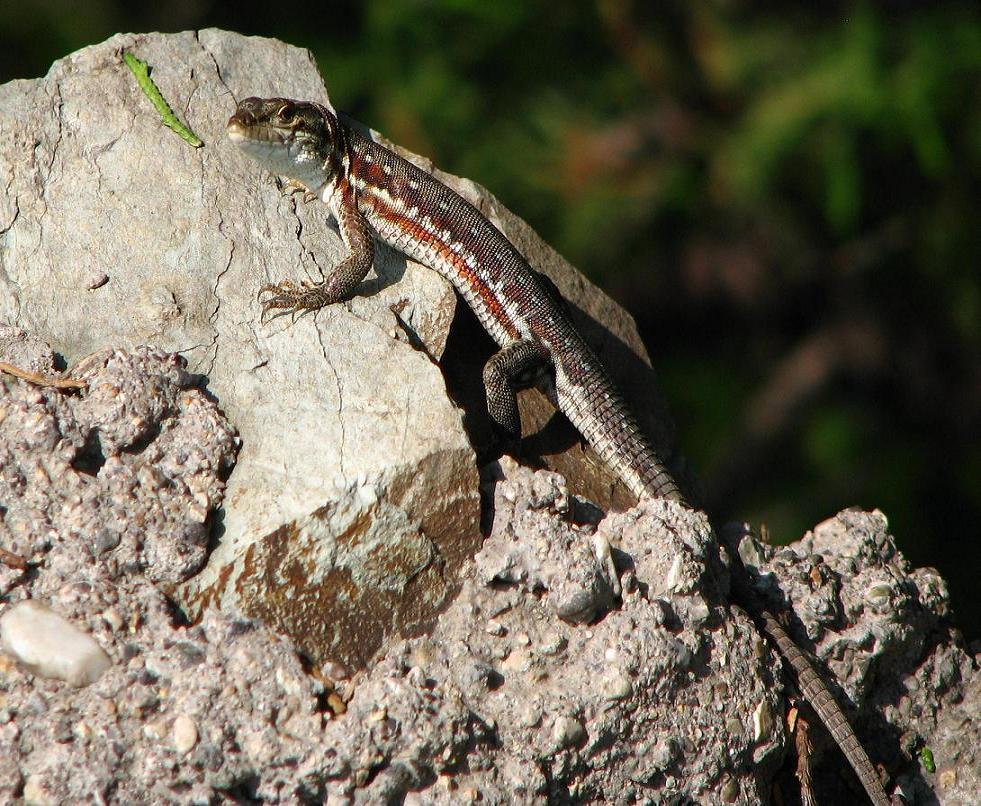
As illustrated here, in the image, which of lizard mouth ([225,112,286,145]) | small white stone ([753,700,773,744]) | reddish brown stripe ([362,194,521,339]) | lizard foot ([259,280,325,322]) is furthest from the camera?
reddish brown stripe ([362,194,521,339])

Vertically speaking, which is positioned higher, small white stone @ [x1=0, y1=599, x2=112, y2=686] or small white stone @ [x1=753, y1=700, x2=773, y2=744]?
small white stone @ [x1=0, y1=599, x2=112, y2=686]

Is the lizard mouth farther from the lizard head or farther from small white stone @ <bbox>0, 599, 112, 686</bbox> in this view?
small white stone @ <bbox>0, 599, 112, 686</bbox>

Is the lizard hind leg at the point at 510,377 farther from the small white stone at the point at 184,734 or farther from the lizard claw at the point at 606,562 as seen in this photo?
the small white stone at the point at 184,734

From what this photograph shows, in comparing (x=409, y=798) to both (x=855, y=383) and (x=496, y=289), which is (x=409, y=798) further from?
(x=855, y=383)

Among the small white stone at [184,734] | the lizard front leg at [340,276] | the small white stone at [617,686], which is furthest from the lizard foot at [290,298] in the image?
the small white stone at [617,686]

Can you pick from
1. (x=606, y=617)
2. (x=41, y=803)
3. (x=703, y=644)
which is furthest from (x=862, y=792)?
(x=41, y=803)

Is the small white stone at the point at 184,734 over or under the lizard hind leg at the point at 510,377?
under

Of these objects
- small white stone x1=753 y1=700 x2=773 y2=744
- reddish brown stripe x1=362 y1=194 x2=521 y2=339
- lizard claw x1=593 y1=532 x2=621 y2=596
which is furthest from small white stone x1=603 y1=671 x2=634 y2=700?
reddish brown stripe x1=362 y1=194 x2=521 y2=339

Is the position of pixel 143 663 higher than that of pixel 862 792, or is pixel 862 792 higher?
pixel 143 663
